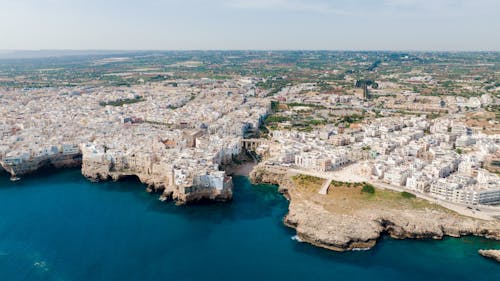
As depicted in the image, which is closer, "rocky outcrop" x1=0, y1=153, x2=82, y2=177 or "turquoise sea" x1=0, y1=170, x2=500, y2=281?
"turquoise sea" x1=0, y1=170, x2=500, y2=281

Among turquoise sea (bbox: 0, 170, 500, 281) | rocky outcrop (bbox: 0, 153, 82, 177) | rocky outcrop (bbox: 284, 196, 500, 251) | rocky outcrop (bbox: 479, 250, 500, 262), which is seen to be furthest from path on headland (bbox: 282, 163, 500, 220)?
rocky outcrop (bbox: 0, 153, 82, 177)

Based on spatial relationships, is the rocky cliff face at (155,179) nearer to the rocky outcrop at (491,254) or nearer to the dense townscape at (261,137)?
the dense townscape at (261,137)

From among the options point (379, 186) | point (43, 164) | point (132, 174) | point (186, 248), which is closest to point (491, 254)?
point (379, 186)

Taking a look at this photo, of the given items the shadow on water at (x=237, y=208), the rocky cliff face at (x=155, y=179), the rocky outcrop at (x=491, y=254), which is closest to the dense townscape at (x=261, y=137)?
the rocky cliff face at (x=155, y=179)

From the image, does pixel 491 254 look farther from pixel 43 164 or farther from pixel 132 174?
pixel 43 164

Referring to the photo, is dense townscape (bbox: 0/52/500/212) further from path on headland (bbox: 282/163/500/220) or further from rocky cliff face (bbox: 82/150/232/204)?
path on headland (bbox: 282/163/500/220)
